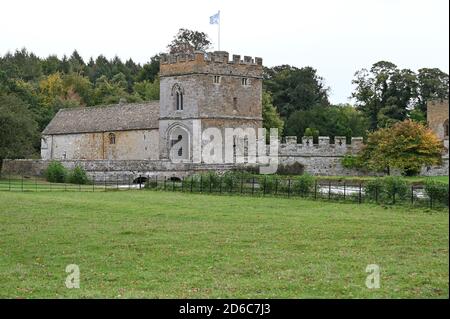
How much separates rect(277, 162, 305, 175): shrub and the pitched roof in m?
9.32

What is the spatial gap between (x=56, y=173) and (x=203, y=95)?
10.4m

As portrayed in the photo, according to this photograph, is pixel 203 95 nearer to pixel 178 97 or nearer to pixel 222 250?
pixel 178 97

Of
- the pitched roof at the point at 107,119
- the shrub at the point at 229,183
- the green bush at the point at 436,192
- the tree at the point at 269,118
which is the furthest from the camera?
the tree at the point at 269,118

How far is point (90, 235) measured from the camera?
18.8 metres

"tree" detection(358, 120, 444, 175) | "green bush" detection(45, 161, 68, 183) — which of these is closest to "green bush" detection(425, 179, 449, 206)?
"tree" detection(358, 120, 444, 175)

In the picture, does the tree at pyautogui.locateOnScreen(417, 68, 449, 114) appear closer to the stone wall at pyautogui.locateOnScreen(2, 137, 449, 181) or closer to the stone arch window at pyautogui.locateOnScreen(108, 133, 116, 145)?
the stone wall at pyautogui.locateOnScreen(2, 137, 449, 181)

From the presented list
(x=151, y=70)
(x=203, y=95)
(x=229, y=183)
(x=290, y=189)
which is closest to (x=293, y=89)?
(x=151, y=70)

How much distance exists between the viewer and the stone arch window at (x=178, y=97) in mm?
47075

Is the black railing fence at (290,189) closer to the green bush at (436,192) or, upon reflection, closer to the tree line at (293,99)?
the green bush at (436,192)

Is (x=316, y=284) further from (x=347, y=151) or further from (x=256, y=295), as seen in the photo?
(x=347, y=151)

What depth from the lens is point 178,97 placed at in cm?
4734

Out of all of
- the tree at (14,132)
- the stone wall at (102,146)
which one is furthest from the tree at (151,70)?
the tree at (14,132)

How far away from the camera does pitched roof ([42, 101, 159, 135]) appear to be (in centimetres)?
5200

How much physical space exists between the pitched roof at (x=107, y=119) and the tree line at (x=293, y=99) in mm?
2409
